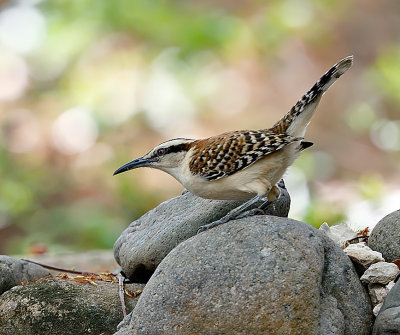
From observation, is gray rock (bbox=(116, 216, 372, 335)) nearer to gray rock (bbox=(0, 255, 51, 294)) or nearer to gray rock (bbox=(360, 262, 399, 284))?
gray rock (bbox=(360, 262, 399, 284))

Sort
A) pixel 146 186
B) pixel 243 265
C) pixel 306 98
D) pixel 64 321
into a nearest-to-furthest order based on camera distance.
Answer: pixel 243 265 < pixel 64 321 < pixel 306 98 < pixel 146 186

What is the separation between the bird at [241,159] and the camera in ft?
14.5

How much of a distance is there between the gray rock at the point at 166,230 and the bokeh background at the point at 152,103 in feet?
13.6

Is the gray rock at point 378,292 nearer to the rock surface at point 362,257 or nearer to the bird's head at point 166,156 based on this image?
the rock surface at point 362,257

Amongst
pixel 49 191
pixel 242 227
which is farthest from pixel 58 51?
pixel 242 227

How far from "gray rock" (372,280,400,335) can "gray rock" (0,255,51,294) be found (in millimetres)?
2351

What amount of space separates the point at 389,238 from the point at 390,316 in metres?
0.82

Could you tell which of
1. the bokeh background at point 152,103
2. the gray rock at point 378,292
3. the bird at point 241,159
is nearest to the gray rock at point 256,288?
the gray rock at point 378,292

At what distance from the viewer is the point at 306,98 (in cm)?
467

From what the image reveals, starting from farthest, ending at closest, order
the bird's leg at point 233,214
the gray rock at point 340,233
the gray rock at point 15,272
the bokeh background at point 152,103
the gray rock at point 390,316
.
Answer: the bokeh background at point 152,103
the gray rock at point 340,233
the gray rock at point 15,272
the bird's leg at point 233,214
the gray rock at point 390,316

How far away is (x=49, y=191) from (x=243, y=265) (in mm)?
7230

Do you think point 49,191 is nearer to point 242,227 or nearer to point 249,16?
point 249,16

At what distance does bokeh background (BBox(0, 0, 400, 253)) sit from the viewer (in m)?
10.1

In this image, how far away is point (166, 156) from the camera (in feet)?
15.5
